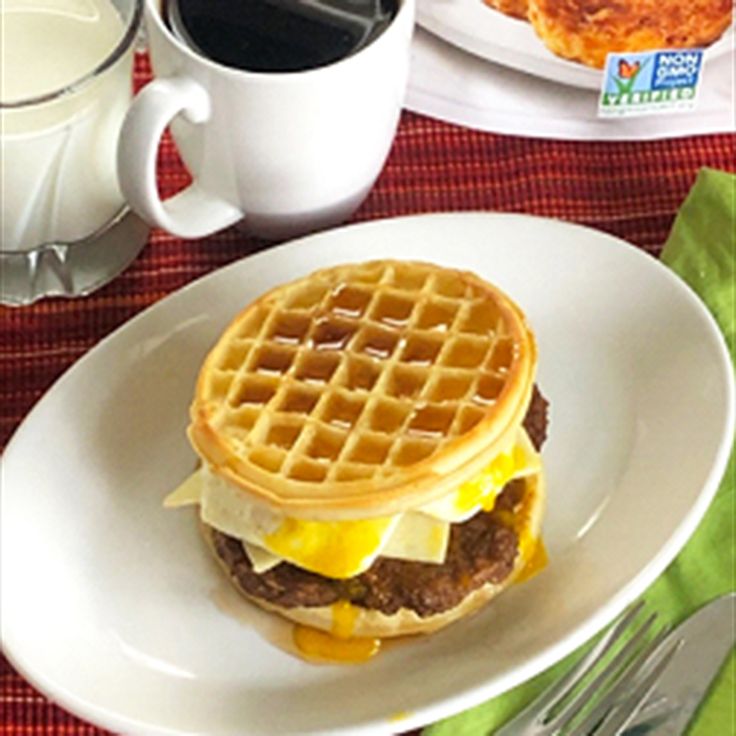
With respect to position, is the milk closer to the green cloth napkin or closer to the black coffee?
the black coffee

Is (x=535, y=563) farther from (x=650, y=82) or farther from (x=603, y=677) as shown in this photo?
(x=650, y=82)

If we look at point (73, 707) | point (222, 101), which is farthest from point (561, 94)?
point (73, 707)

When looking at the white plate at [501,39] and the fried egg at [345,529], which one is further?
the white plate at [501,39]

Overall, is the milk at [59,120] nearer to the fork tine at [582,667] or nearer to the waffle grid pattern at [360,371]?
the waffle grid pattern at [360,371]

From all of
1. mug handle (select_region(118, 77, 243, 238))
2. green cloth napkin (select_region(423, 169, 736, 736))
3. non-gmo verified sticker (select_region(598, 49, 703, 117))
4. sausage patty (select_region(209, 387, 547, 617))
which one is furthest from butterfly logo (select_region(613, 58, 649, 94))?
sausage patty (select_region(209, 387, 547, 617))

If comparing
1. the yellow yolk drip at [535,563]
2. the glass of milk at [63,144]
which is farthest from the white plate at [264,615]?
the glass of milk at [63,144]

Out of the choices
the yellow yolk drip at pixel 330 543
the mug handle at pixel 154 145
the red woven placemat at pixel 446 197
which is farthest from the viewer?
the red woven placemat at pixel 446 197

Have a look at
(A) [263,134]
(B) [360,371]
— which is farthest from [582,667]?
(A) [263,134]

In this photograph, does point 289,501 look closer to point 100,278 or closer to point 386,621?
point 386,621
